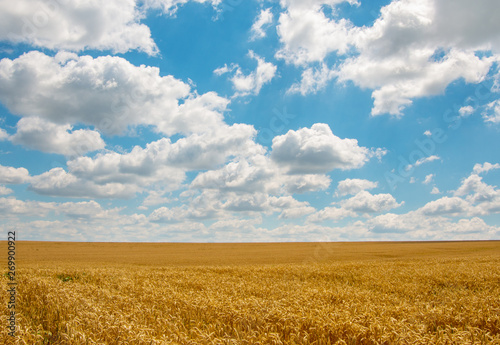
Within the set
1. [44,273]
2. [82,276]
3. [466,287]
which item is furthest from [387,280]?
[44,273]

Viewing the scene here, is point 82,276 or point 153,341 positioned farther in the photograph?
point 82,276

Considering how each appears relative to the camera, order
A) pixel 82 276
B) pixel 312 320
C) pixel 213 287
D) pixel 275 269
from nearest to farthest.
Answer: pixel 312 320 → pixel 213 287 → pixel 82 276 → pixel 275 269

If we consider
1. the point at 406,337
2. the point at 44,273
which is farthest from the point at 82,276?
the point at 406,337

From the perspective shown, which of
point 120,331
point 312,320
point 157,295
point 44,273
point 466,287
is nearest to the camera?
point 120,331

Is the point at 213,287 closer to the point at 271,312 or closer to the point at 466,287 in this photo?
the point at 271,312

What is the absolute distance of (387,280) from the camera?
16328mm

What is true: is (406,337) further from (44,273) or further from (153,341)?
(44,273)

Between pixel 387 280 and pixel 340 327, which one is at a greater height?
pixel 340 327

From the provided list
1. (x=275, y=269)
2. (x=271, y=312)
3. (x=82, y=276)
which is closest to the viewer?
(x=271, y=312)

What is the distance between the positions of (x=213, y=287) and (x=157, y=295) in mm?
3010

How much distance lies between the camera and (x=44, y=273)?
61.7 feet

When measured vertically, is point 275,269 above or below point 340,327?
below

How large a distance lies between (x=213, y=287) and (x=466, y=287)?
12549 mm

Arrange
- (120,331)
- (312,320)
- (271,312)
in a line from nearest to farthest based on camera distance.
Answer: (120,331), (312,320), (271,312)
